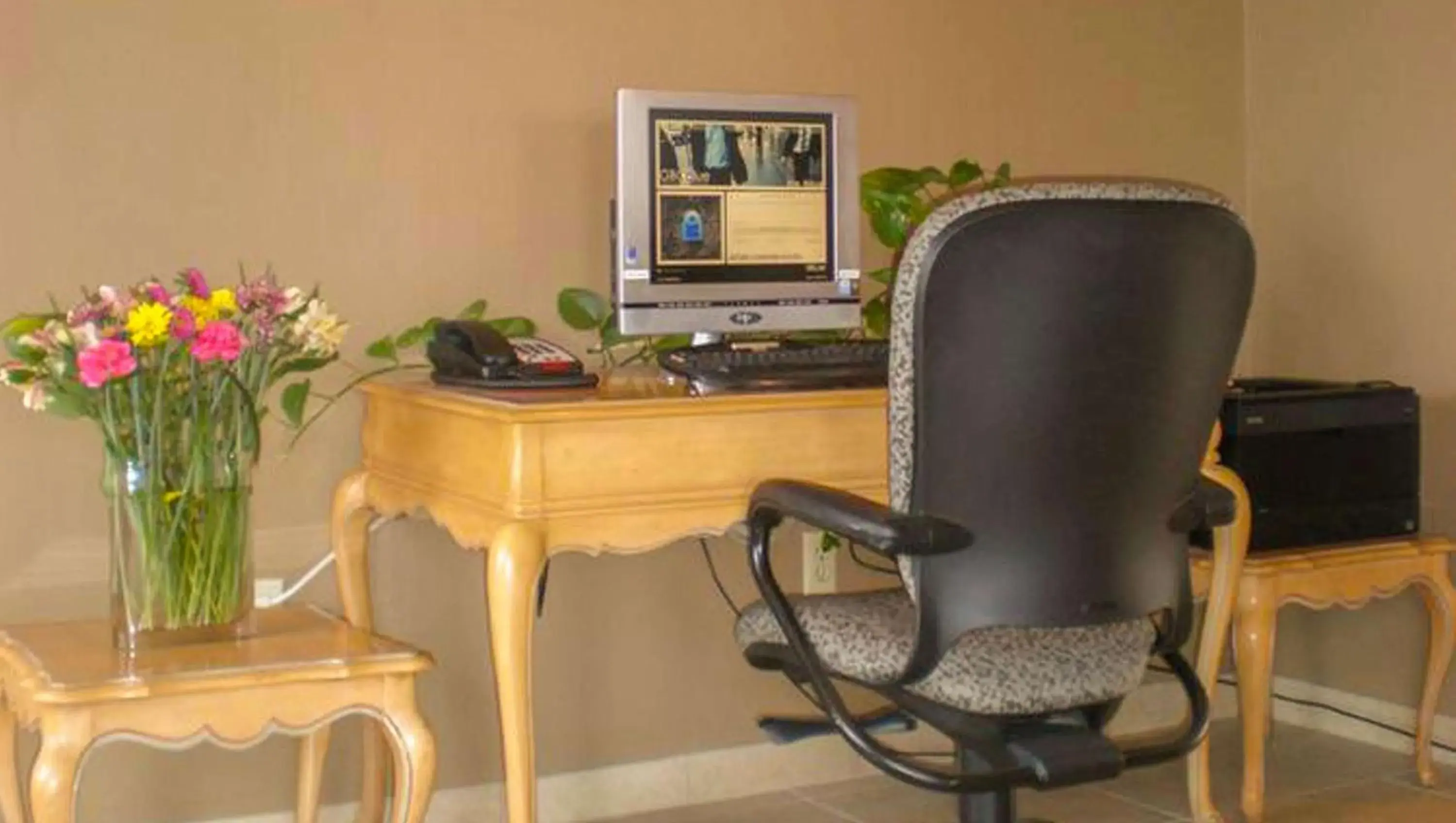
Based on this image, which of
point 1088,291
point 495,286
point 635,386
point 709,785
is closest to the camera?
point 1088,291

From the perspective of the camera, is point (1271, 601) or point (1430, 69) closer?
point (1271, 601)

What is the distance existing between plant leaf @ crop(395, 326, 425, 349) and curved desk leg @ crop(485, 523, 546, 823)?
0.63m

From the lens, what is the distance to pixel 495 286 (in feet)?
10.7

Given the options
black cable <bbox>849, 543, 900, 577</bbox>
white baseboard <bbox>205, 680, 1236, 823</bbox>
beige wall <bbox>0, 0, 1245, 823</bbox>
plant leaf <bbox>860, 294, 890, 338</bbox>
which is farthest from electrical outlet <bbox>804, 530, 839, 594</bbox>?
plant leaf <bbox>860, 294, 890, 338</bbox>

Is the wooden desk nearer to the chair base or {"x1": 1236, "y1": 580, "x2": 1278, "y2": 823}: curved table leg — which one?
the chair base

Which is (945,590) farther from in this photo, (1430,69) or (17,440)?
(1430,69)

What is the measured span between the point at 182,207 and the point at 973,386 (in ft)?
5.05

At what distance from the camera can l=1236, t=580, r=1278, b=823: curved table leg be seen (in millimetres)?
3270

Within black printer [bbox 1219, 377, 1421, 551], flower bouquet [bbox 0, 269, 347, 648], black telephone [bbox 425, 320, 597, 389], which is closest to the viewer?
flower bouquet [bbox 0, 269, 347, 648]

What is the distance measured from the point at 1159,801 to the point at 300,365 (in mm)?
1857

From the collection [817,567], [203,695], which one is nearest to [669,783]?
[817,567]

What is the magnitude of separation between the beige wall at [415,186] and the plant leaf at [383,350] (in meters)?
0.06

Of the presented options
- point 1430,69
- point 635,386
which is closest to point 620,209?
point 635,386

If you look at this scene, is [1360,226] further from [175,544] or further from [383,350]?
[175,544]
